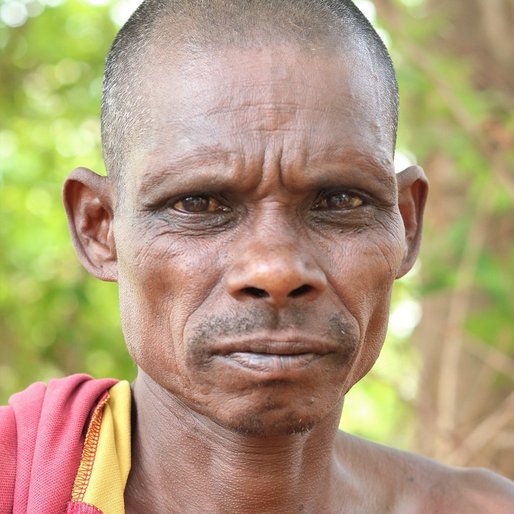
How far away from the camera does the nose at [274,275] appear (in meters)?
2.51

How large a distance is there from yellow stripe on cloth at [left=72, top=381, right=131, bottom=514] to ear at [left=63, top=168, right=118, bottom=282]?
41 centimetres

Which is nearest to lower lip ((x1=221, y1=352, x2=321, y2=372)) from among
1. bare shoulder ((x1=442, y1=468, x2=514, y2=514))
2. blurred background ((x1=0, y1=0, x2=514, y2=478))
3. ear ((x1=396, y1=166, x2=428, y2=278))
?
ear ((x1=396, y1=166, x2=428, y2=278))

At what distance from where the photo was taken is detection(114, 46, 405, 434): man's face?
2.59 meters

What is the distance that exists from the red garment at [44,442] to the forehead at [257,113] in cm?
80

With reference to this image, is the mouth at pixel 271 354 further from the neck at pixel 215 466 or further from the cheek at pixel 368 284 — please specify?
the neck at pixel 215 466

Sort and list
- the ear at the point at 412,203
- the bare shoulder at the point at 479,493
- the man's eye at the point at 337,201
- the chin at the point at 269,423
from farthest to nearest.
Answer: the bare shoulder at the point at 479,493
the ear at the point at 412,203
the man's eye at the point at 337,201
the chin at the point at 269,423


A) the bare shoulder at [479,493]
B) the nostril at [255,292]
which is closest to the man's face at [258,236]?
the nostril at [255,292]

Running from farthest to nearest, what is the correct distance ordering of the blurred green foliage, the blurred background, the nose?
1. the blurred green foliage
2. the blurred background
3. the nose

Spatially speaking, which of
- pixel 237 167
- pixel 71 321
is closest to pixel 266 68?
pixel 237 167

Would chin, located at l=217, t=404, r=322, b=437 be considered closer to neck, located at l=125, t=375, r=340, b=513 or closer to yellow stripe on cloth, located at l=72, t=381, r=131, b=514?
neck, located at l=125, t=375, r=340, b=513

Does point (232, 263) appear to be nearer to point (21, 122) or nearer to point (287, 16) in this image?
Answer: point (287, 16)

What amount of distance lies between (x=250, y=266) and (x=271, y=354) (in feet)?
0.76

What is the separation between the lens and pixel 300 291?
259 cm

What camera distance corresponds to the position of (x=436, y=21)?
5957mm
